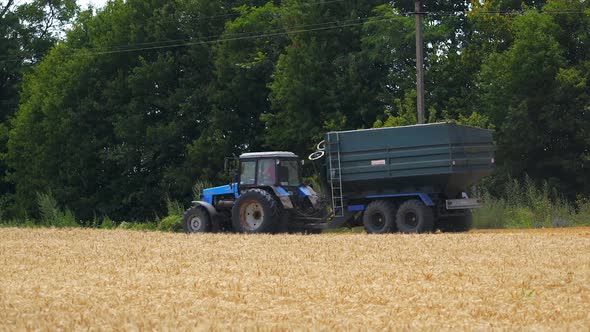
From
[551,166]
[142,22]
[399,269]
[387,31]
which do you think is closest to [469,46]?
[387,31]

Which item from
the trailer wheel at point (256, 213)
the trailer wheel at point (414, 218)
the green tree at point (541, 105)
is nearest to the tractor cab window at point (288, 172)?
the trailer wheel at point (256, 213)

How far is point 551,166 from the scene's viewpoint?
→ 37.2 m

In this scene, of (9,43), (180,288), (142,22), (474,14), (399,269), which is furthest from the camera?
(9,43)

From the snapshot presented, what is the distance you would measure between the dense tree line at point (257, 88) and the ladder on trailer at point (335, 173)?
9.82 m

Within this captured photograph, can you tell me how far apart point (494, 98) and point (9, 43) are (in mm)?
31207

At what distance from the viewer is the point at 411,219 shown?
23219 millimetres

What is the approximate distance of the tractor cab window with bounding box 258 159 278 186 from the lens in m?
24.7

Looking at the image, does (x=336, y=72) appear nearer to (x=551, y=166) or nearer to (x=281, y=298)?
(x=551, y=166)

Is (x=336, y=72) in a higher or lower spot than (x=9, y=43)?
lower

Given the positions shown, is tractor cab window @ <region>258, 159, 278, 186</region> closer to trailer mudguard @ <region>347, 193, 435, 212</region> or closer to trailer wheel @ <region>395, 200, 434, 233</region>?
trailer mudguard @ <region>347, 193, 435, 212</region>

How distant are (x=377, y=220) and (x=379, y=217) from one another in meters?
0.09

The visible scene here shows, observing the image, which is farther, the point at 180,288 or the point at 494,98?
the point at 494,98

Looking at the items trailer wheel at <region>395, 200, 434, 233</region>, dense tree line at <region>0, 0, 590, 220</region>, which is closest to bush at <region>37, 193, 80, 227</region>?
dense tree line at <region>0, 0, 590, 220</region>

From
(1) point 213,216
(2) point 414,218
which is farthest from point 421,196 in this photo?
(1) point 213,216
